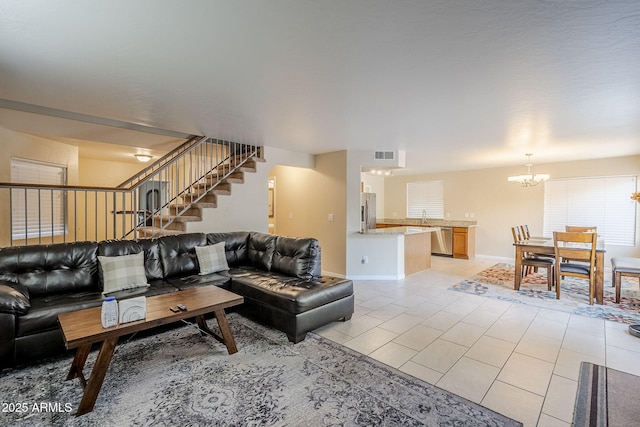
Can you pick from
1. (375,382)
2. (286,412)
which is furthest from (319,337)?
(286,412)

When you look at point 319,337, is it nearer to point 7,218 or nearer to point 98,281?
point 98,281

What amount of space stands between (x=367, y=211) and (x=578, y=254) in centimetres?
346

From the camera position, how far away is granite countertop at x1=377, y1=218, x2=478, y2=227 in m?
7.89

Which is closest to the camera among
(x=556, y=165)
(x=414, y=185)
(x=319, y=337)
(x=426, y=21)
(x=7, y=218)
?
(x=426, y=21)

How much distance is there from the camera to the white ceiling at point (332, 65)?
1686mm

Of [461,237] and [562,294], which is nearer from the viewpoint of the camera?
[562,294]

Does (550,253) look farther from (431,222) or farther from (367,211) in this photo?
(431,222)

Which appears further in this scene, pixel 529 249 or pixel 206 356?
pixel 529 249

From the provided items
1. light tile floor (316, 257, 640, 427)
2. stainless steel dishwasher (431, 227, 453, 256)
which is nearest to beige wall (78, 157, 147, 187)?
light tile floor (316, 257, 640, 427)

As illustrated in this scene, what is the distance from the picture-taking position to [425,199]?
8.95 metres

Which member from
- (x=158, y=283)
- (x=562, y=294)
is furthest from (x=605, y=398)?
(x=158, y=283)

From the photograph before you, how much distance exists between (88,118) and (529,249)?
6511mm

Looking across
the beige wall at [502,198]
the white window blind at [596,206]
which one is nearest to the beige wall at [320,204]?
the beige wall at [502,198]

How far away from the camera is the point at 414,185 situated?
9.17 m
